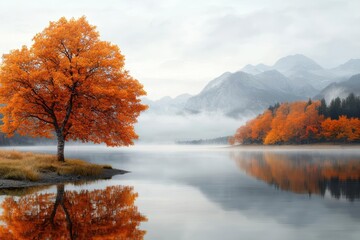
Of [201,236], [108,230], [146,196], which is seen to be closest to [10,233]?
[108,230]

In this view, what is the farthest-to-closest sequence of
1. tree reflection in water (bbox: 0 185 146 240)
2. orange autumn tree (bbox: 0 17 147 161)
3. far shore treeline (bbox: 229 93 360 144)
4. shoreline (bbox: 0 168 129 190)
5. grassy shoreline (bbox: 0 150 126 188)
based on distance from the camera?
far shore treeline (bbox: 229 93 360 144) < orange autumn tree (bbox: 0 17 147 161) < grassy shoreline (bbox: 0 150 126 188) < shoreline (bbox: 0 168 129 190) < tree reflection in water (bbox: 0 185 146 240)

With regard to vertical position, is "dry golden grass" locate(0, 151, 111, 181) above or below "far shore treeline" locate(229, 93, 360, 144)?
below

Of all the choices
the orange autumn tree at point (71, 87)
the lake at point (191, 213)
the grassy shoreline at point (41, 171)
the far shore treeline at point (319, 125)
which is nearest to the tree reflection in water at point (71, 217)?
the lake at point (191, 213)

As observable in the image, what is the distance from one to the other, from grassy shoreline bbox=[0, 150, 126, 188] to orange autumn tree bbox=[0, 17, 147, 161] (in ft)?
9.13

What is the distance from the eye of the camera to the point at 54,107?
152 ft

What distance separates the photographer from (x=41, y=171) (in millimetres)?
39156

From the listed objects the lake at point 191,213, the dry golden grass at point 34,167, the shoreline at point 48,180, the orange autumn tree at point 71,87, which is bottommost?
the shoreline at point 48,180

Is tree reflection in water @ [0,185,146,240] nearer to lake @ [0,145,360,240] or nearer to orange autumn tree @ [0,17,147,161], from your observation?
lake @ [0,145,360,240]

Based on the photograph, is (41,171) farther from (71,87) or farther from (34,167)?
(71,87)

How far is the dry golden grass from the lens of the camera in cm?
3525

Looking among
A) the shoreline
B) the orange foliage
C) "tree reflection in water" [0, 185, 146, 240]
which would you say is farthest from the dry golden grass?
the orange foliage

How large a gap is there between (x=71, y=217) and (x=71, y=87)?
1113 inches

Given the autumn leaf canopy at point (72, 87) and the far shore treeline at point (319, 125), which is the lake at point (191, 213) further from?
the far shore treeline at point (319, 125)

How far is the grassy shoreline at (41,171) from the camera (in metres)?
34.7
